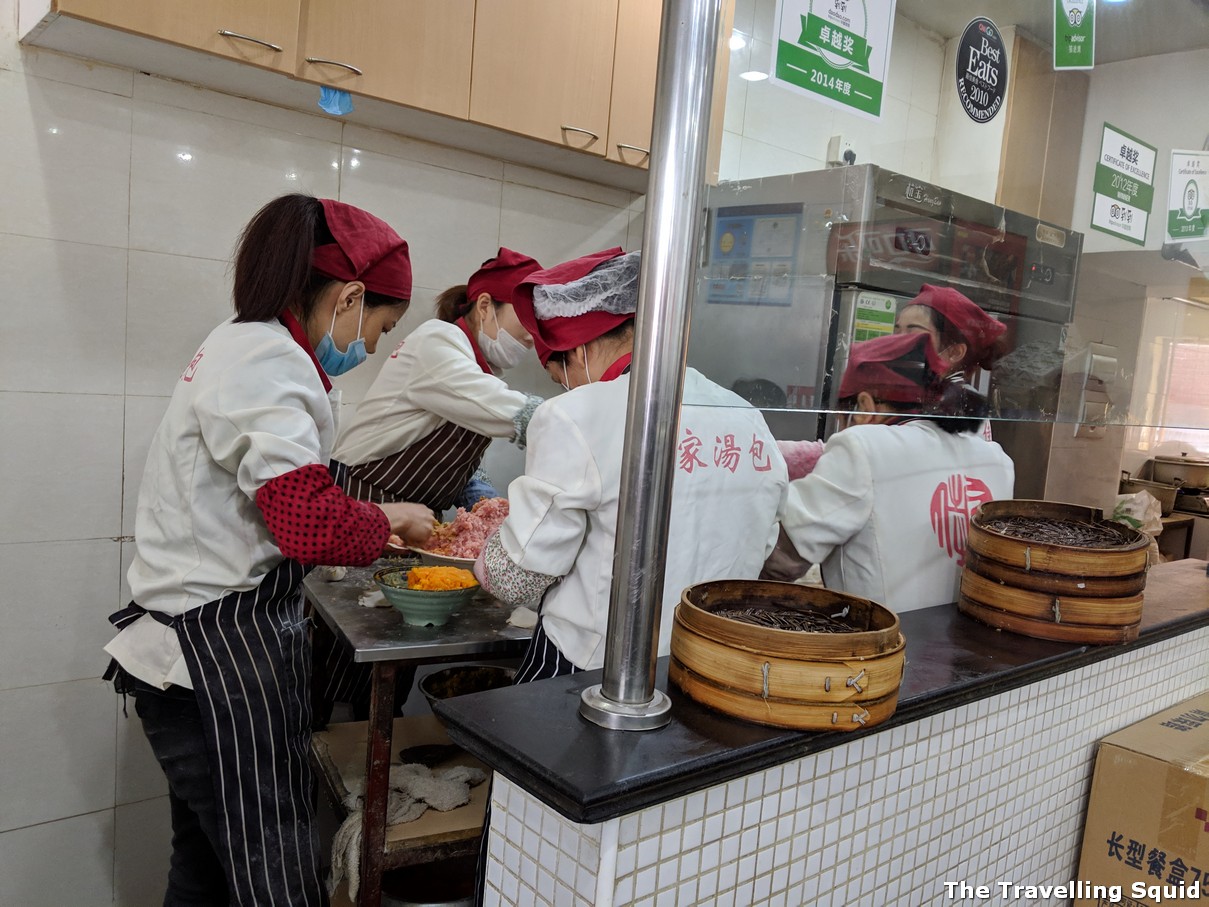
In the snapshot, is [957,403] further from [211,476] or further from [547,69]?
[547,69]

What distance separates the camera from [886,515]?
1730 mm

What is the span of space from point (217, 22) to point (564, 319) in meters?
1.36

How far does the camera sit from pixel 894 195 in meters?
1.16

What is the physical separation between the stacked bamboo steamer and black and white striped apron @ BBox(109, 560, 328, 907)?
1315mm

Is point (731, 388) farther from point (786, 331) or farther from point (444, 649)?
point (444, 649)

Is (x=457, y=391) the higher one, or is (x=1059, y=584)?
(x=457, y=391)

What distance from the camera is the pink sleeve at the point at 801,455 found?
197 cm

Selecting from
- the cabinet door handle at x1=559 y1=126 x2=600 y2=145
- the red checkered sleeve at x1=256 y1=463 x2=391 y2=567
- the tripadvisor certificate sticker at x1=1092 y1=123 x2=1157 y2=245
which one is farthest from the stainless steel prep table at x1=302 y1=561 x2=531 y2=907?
the cabinet door handle at x1=559 y1=126 x2=600 y2=145

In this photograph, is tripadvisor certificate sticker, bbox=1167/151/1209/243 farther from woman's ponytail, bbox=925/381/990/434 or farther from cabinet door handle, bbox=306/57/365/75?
cabinet door handle, bbox=306/57/365/75

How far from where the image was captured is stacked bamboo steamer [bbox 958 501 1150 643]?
139 cm

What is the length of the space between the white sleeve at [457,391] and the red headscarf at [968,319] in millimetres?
1667

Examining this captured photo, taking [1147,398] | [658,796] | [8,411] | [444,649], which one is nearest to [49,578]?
[8,411]

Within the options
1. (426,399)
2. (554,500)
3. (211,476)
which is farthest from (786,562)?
(426,399)

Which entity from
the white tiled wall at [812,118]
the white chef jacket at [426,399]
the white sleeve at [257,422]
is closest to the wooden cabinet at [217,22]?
Result: the white chef jacket at [426,399]
